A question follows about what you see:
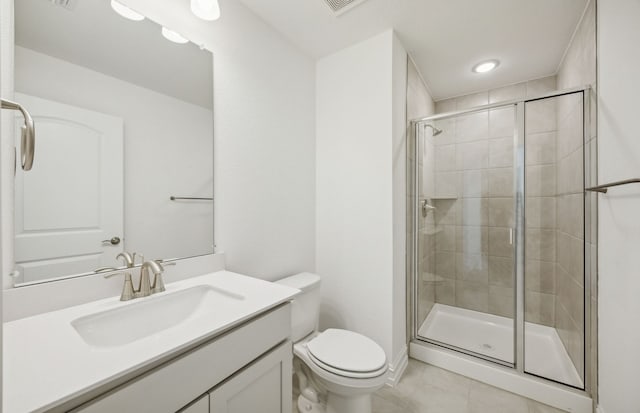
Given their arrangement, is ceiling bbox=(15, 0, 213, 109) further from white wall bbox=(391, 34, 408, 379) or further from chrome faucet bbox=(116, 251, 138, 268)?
white wall bbox=(391, 34, 408, 379)

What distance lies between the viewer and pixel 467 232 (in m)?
2.23

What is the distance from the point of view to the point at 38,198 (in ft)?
3.10

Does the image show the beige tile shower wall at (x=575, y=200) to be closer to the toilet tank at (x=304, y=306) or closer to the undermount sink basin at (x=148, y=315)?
the toilet tank at (x=304, y=306)

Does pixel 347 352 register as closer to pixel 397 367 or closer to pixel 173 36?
pixel 397 367

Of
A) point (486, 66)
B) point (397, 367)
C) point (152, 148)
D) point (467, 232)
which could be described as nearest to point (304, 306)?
point (397, 367)

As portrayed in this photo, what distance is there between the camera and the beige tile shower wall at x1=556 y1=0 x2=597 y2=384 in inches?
59.2

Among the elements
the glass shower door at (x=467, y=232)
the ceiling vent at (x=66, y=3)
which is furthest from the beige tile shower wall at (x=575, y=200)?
the ceiling vent at (x=66, y=3)

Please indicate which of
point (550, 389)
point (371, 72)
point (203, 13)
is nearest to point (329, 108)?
point (371, 72)

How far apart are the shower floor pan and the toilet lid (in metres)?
0.89

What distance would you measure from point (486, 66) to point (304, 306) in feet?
7.81

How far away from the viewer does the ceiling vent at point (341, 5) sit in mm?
1566

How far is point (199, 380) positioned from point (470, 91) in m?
3.15

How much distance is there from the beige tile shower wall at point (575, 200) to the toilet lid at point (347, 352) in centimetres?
122
